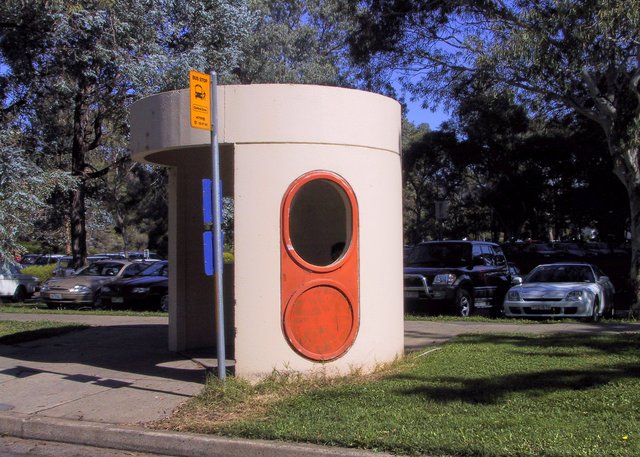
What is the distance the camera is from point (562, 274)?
1595 cm

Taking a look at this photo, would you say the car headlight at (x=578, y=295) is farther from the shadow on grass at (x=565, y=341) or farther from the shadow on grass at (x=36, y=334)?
the shadow on grass at (x=36, y=334)

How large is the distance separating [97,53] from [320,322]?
12.5 metres

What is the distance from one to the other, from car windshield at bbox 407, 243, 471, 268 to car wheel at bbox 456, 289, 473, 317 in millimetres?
778

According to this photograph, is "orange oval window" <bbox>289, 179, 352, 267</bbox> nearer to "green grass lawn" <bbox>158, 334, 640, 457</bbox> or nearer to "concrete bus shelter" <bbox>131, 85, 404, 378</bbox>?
"concrete bus shelter" <bbox>131, 85, 404, 378</bbox>

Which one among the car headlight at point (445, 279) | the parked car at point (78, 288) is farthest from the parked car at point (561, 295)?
the parked car at point (78, 288)

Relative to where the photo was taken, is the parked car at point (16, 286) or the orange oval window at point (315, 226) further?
the parked car at point (16, 286)

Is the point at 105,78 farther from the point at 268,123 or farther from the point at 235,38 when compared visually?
the point at 268,123

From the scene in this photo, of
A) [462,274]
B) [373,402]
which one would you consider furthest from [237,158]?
[462,274]

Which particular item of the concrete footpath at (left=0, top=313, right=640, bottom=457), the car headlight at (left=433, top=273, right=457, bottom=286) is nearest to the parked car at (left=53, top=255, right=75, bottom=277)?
the concrete footpath at (left=0, top=313, right=640, bottom=457)

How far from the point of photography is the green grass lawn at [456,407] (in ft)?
19.1

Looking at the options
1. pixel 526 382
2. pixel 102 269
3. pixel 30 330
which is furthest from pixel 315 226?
pixel 102 269

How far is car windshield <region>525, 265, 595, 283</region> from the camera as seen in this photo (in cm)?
1573

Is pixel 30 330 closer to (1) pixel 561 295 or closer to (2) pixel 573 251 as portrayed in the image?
(1) pixel 561 295

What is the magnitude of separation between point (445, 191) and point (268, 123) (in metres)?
39.2
